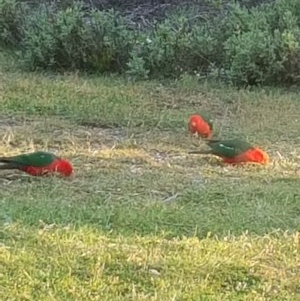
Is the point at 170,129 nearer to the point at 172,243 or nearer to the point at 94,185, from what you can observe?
the point at 94,185

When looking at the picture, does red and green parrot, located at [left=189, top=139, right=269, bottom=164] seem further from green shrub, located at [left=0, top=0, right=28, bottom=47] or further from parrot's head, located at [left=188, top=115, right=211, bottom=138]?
green shrub, located at [left=0, top=0, right=28, bottom=47]

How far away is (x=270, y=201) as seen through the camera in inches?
176

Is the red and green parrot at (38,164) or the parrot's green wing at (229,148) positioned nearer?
the red and green parrot at (38,164)

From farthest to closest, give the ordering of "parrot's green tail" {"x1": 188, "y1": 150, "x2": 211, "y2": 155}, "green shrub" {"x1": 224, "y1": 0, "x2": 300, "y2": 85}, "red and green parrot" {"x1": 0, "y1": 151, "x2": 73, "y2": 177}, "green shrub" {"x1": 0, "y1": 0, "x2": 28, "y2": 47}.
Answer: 1. "green shrub" {"x1": 0, "y1": 0, "x2": 28, "y2": 47}
2. "green shrub" {"x1": 224, "y1": 0, "x2": 300, "y2": 85}
3. "parrot's green tail" {"x1": 188, "y1": 150, "x2": 211, "y2": 155}
4. "red and green parrot" {"x1": 0, "y1": 151, "x2": 73, "y2": 177}

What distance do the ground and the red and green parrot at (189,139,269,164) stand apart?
0.21 feet

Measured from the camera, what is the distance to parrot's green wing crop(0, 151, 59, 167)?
15.4ft

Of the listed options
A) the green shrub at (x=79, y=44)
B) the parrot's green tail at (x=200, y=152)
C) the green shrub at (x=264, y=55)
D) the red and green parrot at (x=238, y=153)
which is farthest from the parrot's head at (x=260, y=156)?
the green shrub at (x=79, y=44)

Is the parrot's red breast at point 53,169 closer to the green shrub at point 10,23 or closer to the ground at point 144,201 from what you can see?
the ground at point 144,201

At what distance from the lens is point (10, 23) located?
8844 mm

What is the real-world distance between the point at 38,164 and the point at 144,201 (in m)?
0.62

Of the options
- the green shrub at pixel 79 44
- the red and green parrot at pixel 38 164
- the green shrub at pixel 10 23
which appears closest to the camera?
the red and green parrot at pixel 38 164

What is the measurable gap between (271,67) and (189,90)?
29.1 inches

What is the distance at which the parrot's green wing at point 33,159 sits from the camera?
15.4 feet

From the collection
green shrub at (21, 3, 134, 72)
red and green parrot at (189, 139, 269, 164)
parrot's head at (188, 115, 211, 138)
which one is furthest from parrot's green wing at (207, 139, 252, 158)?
green shrub at (21, 3, 134, 72)
